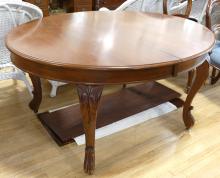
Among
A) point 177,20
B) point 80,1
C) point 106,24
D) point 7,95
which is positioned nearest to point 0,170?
point 7,95

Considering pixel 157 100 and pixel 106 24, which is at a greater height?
pixel 106 24

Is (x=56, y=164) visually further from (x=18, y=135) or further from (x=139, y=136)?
(x=139, y=136)

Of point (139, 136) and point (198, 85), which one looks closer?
point (198, 85)

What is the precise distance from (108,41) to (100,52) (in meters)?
0.16

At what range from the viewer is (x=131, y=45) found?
1.44m

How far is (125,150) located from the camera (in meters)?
1.80

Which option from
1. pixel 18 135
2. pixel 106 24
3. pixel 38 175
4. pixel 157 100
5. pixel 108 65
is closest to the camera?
pixel 108 65

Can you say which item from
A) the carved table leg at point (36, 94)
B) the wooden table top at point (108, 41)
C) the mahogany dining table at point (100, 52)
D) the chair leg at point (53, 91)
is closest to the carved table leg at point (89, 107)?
the mahogany dining table at point (100, 52)

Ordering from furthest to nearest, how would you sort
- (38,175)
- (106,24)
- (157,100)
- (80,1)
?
(80,1) → (157,100) → (106,24) → (38,175)

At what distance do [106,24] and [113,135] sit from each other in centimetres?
72

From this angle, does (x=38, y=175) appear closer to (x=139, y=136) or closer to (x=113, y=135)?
(x=113, y=135)

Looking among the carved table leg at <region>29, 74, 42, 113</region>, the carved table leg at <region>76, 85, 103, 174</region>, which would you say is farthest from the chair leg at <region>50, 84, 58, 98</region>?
the carved table leg at <region>76, 85, 103, 174</region>

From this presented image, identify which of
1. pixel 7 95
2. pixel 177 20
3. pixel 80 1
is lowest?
pixel 7 95

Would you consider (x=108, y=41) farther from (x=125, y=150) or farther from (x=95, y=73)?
(x=125, y=150)
